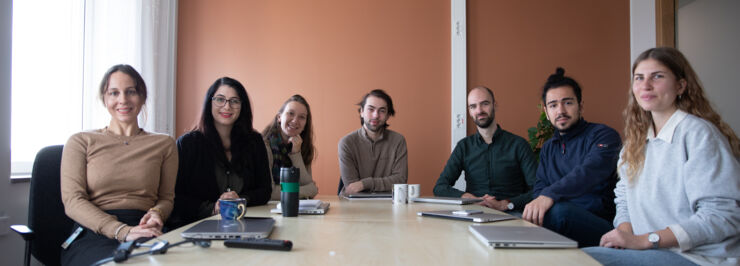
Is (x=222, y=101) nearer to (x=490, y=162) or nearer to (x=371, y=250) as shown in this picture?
(x=371, y=250)

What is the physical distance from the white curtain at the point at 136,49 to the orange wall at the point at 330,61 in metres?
0.13

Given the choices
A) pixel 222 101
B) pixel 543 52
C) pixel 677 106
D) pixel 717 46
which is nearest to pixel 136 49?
pixel 222 101

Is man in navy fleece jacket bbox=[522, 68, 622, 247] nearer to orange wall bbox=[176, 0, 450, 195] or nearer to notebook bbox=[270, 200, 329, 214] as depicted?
notebook bbox=[270, 200, 329, 214]

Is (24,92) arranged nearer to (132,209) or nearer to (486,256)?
(132,209)

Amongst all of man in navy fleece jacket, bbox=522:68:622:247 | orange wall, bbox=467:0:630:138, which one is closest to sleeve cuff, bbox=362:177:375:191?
man in navy fleece jacket, bbox=522:68:622:247

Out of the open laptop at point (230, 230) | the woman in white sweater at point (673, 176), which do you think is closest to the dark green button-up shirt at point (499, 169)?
the woman in white sweater at point (673, 176)

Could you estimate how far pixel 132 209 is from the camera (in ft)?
5.82

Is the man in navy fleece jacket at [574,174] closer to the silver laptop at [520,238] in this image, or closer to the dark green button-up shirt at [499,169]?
the dark green button-up shirt at [499,169]

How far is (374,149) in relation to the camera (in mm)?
3229

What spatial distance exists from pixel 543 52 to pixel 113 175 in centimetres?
327

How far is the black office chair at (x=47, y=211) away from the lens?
1.63 metres

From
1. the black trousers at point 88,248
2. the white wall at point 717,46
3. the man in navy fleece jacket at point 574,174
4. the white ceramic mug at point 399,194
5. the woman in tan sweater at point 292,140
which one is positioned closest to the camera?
the black trousers at point 88,248

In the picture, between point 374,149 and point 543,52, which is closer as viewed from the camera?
point 374,149

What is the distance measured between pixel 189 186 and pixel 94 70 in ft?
4.93
